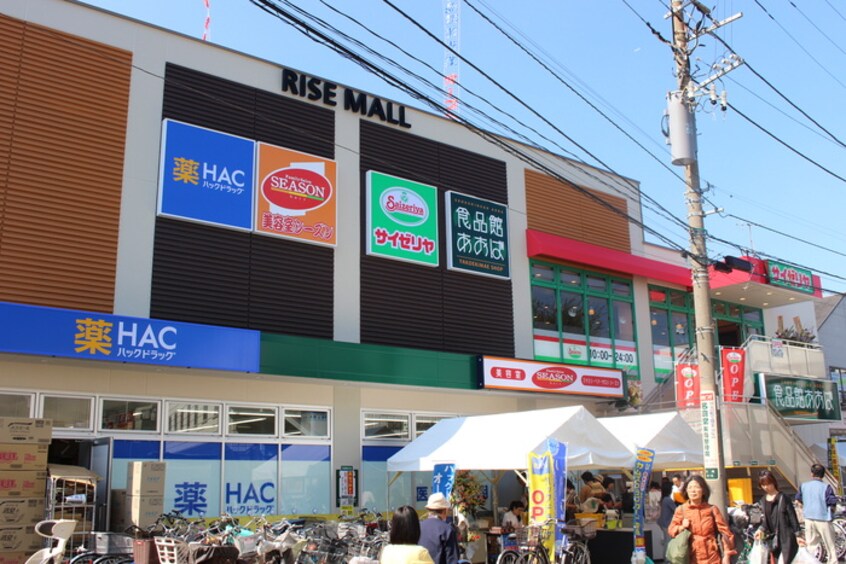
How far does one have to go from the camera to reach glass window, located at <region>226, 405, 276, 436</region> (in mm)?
17172

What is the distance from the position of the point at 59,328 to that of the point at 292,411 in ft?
18.7

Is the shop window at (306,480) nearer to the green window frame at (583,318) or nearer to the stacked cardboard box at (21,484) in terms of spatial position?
the stacked cardboard box at (21,484)

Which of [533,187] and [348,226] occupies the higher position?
[533,187]

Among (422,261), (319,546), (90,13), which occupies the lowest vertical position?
(319,546)

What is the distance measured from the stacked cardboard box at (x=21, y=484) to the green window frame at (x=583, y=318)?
13.3 metres

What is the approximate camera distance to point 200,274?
55.3 ft

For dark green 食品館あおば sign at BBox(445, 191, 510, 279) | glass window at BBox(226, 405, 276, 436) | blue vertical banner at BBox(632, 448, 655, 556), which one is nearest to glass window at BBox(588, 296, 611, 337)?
dark green 食品館あおば sign at BBox(445, 191, 510, 279)

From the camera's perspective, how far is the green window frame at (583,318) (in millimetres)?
23000

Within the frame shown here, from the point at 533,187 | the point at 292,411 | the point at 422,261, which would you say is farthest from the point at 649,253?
the point at 292,411

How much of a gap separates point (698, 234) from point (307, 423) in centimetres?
922

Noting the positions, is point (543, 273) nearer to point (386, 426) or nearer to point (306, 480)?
point (386, 426)

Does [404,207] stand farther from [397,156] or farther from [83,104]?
[83,104]

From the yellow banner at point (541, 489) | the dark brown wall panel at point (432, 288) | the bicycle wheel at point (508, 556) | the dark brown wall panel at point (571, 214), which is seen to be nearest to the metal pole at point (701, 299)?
the yellow banner at point (541, 489)

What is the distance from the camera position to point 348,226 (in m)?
19.3
